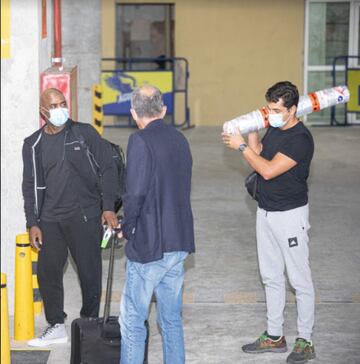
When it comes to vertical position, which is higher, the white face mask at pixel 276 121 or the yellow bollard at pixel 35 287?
the white face mask at pixel 276 121

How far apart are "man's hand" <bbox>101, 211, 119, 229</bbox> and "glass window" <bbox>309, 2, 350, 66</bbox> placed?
13.7 m

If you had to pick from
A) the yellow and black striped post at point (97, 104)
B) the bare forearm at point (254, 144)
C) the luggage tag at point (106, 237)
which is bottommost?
the luggage tag at point (106, 237)

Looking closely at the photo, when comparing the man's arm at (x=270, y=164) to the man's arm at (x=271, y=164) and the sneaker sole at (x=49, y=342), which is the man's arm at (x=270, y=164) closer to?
the man's arm at (x=271, y=164)

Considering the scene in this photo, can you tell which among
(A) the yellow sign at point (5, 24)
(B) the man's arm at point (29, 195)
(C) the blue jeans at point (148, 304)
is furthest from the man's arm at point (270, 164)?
(A) the yellow sign at point (5, 24)

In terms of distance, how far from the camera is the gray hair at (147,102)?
20.2 ft

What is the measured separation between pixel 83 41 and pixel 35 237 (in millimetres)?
9025

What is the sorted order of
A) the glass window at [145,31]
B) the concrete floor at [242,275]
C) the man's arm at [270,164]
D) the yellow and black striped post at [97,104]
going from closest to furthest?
the man's arm at [270,164] → the concrete floor at [242,275] → the yellow and black striped post at [97,104] → the glass window at [145,31]

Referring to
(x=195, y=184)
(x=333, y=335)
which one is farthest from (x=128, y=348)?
(x=195, y=184)

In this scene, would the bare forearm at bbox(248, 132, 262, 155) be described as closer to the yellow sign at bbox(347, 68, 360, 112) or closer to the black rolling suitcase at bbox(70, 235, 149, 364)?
the black rolling suitcase at bbox(70, 235, 149, 364)

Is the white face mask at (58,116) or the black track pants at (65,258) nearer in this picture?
the white face mask at (58,116)

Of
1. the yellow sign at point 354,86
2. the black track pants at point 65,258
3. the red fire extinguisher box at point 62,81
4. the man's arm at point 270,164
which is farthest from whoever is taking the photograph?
the yellow sign at point 354,86

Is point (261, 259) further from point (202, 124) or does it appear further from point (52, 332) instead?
point (202, 124)

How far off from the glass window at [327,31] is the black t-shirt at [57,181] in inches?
537

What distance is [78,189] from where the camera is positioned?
7.47 m
